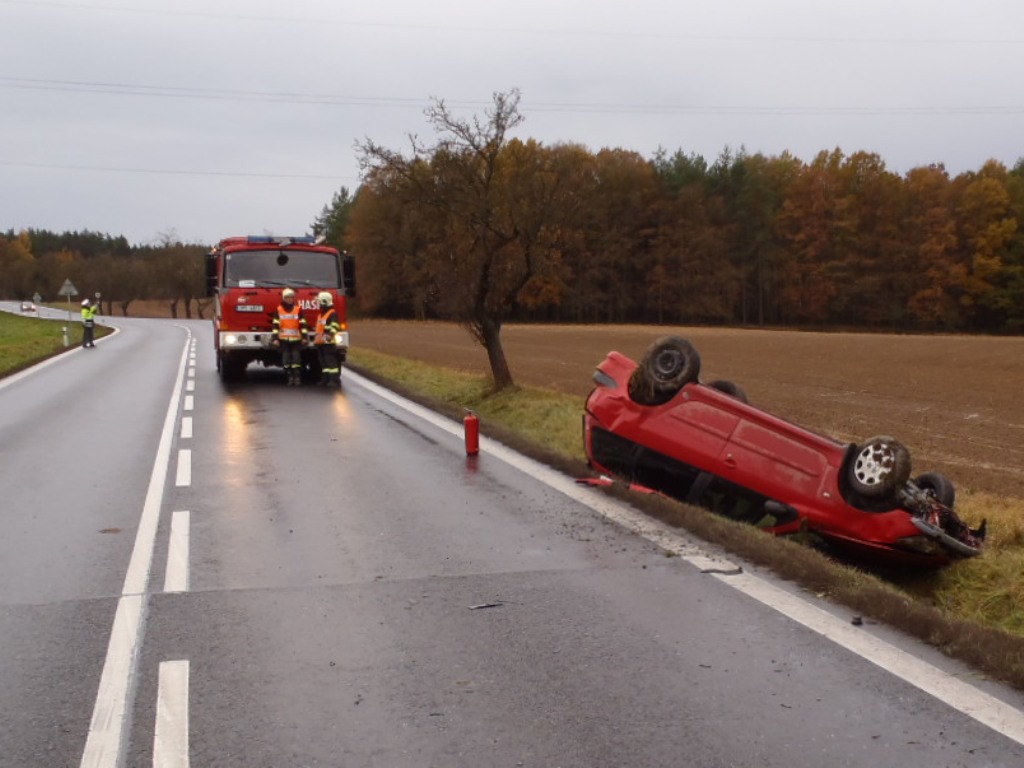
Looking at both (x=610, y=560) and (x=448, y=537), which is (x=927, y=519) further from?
(x=448, y=537)

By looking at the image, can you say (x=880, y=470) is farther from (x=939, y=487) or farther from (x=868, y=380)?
(x=868, y=380)

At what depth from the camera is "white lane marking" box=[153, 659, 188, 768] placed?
363cm

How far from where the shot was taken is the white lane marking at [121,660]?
3715 mm

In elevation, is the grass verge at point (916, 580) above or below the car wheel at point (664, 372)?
below

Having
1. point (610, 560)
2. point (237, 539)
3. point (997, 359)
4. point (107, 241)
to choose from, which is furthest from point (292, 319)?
point (107, 241)

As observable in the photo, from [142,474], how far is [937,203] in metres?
74.2

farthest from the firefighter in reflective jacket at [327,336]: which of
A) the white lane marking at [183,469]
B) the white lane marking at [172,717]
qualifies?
the white lane marking at [172,717]

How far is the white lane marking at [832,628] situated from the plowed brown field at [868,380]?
16.8ft

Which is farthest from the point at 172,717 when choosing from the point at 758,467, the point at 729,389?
the point at 729,389

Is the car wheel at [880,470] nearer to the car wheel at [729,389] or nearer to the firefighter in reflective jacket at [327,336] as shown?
the car wheel at [729,389]

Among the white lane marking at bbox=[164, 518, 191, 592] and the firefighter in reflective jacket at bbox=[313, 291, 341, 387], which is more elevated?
the firefighter in reflective jacket at bbox=[313, 291, 341, 387]

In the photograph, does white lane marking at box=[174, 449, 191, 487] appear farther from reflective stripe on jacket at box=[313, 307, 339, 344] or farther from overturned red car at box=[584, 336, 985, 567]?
reflective stripe on jacket at box=[313, 307, 339, 344]

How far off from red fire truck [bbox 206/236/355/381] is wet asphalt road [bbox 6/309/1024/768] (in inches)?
389

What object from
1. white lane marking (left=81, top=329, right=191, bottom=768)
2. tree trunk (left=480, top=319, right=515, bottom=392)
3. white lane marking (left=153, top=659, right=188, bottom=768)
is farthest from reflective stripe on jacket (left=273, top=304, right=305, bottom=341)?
white lane marking (left=153, top=659, right=188, bottom=768)
